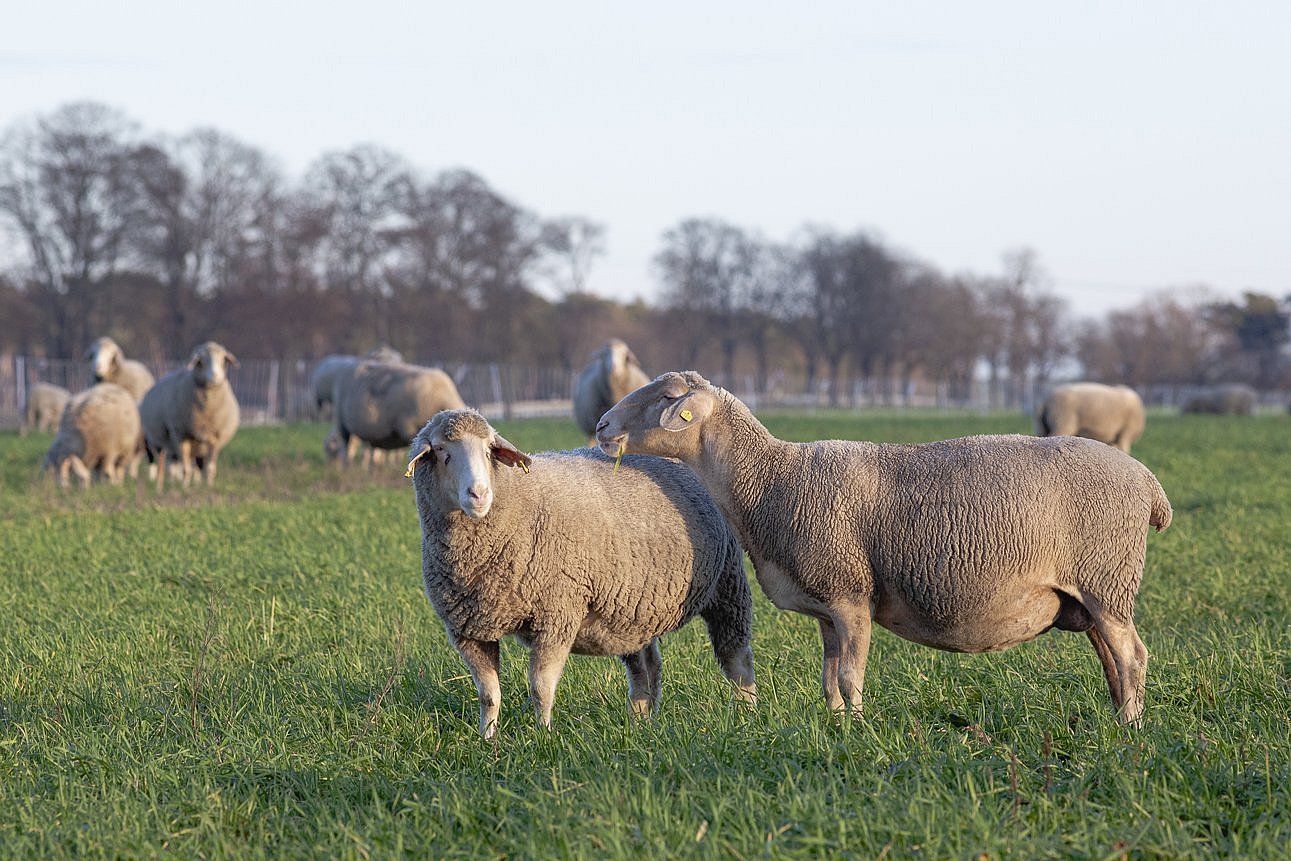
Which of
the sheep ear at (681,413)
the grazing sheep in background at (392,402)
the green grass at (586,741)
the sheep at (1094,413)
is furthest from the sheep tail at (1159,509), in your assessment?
the sheep at (1094,413)

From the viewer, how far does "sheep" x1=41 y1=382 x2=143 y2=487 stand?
50.1 ft

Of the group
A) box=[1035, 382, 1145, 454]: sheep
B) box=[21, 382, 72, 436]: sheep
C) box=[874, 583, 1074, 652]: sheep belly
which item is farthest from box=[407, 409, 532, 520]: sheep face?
box=[21, 382, 72, 436]: sheep

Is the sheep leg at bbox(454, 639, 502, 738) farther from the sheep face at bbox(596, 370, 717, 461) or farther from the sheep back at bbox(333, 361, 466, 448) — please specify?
the sheep back at bbox(333, 361, 466, 448)

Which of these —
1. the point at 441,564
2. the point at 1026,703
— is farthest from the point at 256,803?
the point at 1026,703

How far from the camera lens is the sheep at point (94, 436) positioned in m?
15.3

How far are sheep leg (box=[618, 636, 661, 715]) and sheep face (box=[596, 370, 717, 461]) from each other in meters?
0.83

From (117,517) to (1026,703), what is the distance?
9.01m

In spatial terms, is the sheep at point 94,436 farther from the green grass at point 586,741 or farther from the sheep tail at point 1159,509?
the sheep tail at point 1159,509

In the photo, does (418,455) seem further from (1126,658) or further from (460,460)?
(1126,658)

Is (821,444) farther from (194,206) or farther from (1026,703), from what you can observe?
(194,206)

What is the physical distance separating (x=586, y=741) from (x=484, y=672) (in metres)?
0.69

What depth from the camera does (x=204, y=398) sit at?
15125 millimetres

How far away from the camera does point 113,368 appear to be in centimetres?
1923

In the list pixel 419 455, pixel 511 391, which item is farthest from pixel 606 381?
pixel 511 391
